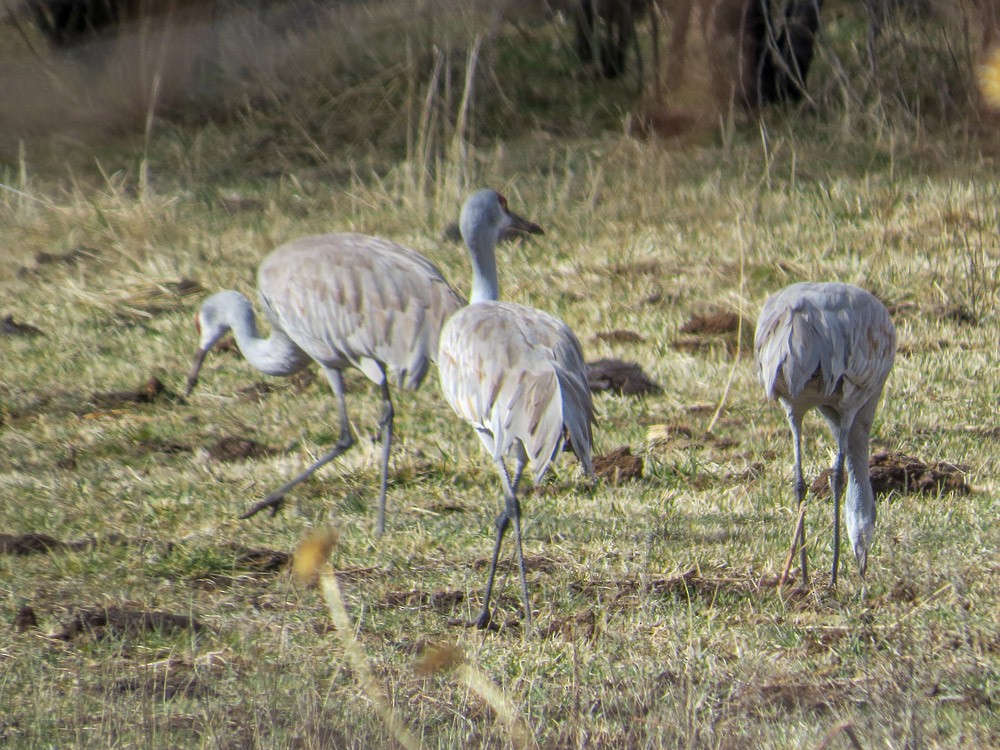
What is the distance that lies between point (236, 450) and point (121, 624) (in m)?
2.10

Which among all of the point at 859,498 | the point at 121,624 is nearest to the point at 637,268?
the point at 859,498

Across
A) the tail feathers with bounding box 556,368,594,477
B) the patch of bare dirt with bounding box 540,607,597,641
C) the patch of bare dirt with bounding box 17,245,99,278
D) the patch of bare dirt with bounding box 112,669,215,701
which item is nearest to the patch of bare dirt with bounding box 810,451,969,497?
the tail feathers with bounding box 556,368,594,477

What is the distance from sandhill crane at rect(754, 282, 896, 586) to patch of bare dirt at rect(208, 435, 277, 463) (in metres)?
2.65

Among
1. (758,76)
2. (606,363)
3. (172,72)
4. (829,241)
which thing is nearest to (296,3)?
(172,72)

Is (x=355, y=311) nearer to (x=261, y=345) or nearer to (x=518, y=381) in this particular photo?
(x=261, y=345)

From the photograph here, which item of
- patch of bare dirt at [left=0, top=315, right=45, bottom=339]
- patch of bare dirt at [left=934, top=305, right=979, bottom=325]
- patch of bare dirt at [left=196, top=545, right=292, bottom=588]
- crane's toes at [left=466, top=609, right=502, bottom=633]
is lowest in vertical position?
patch of bare dirt at [left=934, top=305, right=979, bottom=325]

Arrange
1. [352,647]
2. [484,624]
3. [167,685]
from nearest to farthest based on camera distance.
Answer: [352,647], [167,685], [484,624]

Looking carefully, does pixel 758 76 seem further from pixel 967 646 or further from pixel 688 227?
pixel 967 646

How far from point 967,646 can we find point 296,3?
11.5 metres

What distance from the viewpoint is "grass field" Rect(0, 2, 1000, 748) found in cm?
377

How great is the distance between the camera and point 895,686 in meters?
3.67

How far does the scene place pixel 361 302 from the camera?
5.87 meters

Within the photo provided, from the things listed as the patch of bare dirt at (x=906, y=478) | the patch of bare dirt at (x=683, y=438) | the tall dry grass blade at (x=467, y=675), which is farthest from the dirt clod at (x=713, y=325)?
the tall dry grass blade at (x=467, y=675)

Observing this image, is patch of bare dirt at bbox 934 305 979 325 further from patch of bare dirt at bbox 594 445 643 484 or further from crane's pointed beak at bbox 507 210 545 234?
crane's pointed beak at bbox 507 210 545 234
